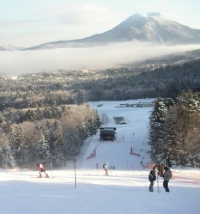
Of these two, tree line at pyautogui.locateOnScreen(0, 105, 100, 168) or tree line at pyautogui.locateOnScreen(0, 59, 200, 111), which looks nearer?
tree line at pyautogui.locateOnScreen(0, 105, 100, 168)

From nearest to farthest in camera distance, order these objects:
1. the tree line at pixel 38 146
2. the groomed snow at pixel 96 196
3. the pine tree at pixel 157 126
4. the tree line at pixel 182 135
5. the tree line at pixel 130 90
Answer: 1. the groomed snow at pixel 96 196
2. the tree line at pixel 182 135
3. the pine tree at pixel 157 126
4. the tree line at pixel 38 146
5. the tree line at pixel 130 90

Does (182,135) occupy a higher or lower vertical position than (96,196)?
lower

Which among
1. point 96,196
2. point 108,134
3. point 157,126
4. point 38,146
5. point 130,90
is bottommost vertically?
point 38,146

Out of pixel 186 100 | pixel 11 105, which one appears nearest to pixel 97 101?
pixel 11 105

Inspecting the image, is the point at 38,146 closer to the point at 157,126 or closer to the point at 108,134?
the point at 108,134

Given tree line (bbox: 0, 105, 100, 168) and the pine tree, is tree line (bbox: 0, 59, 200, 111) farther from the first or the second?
the pine tree

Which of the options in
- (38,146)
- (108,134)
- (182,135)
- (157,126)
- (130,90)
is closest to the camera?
(182,135)

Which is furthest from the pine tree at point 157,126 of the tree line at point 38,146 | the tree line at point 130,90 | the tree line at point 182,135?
the tree line at point 130,90

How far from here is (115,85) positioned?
152 meters

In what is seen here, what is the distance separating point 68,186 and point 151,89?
115 metres

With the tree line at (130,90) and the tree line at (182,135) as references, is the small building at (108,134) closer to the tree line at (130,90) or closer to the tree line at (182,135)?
the tree line at (182,135)

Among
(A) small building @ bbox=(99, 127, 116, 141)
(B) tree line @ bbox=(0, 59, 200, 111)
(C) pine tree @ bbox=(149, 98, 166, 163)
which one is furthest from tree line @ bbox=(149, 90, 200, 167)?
(B) tree line @ bbox=(0, 59, 200, 111)

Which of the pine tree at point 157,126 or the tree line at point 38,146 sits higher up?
the pine tree at point 157,126

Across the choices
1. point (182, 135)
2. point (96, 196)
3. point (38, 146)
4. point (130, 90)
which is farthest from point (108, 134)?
point (130, 90)
